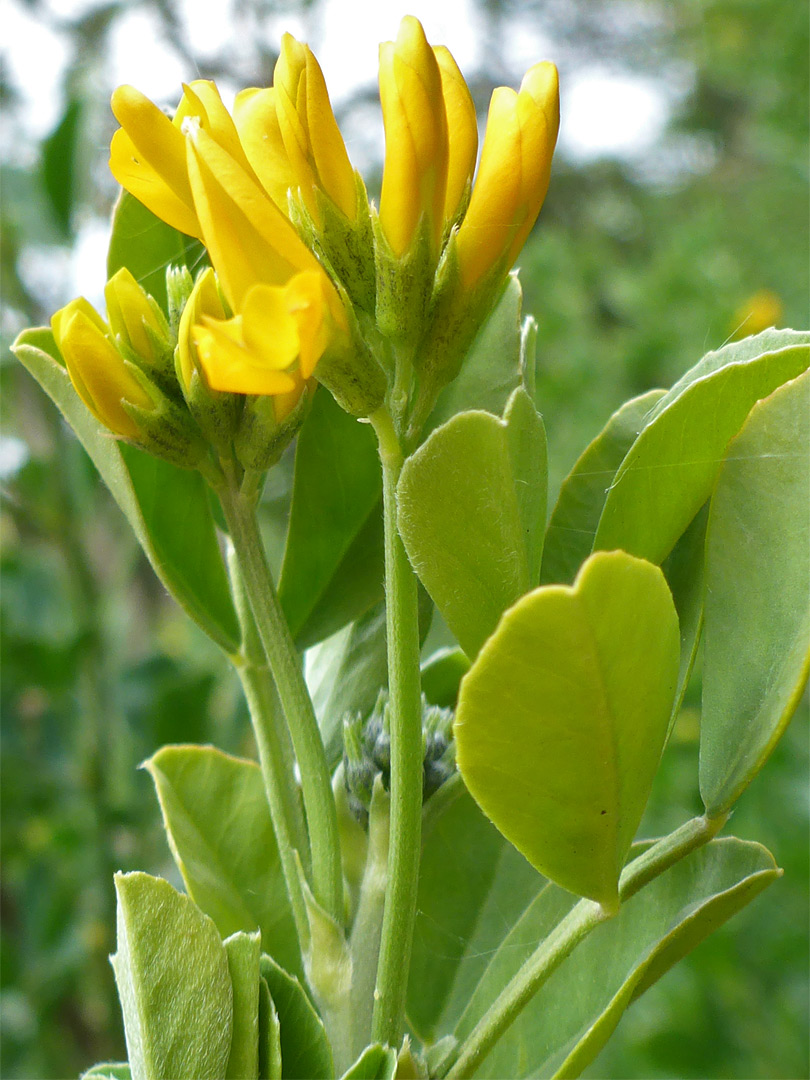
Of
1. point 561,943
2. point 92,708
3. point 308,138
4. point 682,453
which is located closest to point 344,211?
point 308,138

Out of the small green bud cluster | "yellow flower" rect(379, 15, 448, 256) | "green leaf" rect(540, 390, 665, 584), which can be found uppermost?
"yellow flower" rect(379, 15, 448, 256)

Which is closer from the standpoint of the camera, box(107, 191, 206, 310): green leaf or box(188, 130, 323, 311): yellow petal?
box(188, 130, 323, 311): yellow petal

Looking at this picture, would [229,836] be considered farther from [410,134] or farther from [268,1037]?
[410,134]

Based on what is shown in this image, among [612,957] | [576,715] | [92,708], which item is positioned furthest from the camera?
[92,708]

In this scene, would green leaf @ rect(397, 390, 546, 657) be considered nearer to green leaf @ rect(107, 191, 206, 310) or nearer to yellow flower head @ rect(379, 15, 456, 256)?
yellow flower head @ rect(379, 15, 456, 256)

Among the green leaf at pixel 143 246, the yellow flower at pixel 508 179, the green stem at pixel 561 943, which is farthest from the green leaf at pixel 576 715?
the green leaf at pixel 143 246

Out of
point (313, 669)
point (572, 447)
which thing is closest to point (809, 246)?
point (572, 447)

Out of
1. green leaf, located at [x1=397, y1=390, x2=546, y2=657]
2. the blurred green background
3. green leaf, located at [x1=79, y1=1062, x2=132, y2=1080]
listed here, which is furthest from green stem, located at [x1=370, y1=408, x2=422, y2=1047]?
the blurred green background

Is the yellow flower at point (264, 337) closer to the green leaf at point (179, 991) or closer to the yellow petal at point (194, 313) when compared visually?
the yellow petal at point (194, 313)
